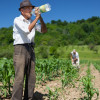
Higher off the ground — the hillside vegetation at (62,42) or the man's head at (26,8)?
the hillside vegetation at (62,42)

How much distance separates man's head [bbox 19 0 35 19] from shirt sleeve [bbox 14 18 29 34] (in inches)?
6.6

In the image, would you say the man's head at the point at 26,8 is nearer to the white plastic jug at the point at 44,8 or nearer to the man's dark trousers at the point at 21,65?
the white plastic jug at the point at 44,8

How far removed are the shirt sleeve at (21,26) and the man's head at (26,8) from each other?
0.17 metres

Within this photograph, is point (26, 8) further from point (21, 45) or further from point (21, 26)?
point (21, 45)

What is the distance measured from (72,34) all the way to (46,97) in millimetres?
86412

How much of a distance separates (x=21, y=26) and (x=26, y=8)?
0.38 m

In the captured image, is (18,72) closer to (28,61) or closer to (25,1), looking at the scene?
(28,61)

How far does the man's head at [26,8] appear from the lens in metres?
3.09

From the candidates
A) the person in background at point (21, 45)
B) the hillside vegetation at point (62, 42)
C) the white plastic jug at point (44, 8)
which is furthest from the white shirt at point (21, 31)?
the hillside vegetation at point (62, 42)

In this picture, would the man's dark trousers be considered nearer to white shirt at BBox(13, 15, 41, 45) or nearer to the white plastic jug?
white shirt at BBox(13, 15, 41, 45)

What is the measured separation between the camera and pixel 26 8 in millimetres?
3121

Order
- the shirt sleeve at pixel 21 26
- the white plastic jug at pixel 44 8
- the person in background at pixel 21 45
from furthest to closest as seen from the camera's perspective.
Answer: the person in background at pixel 21 45
the shirt sleeve at pixel 21 26
the white plastic jug at pixel 44 8

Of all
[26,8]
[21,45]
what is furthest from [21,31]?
[26,8]

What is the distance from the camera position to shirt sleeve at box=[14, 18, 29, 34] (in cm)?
294
